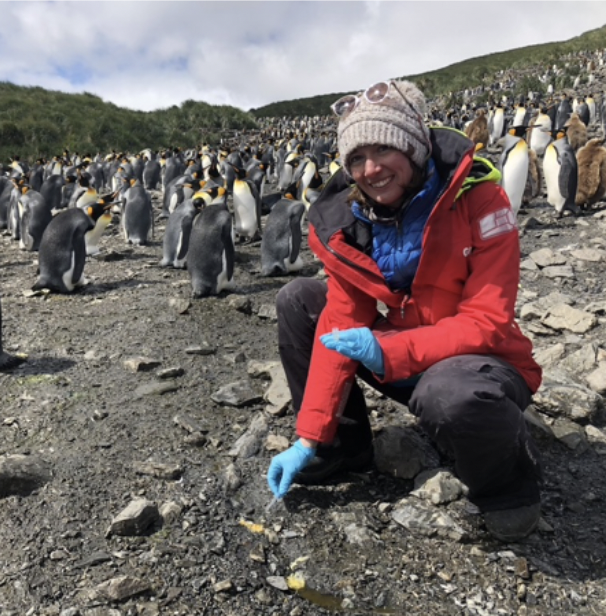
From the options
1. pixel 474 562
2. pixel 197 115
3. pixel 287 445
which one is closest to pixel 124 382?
pixel 287 445

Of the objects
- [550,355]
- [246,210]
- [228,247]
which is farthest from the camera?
[246,210]

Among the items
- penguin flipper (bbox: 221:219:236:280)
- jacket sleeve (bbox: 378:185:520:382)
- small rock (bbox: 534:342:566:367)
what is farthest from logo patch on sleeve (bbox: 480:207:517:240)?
penguin flipper (bbox: 221:219:236:280)

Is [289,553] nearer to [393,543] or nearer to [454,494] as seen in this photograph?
[393,543]

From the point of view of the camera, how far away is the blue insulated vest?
192 centimetres

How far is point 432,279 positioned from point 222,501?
1.05 metres

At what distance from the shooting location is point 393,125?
1.84 meters

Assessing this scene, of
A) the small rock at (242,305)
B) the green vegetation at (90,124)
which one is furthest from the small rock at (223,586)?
the green vegetation at (90,124)

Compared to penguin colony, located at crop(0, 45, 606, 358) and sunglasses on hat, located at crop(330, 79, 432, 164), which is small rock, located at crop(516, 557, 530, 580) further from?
penguin colony, located at crop(0, 45, 606, 358)

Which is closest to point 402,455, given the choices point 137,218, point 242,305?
point 242,305

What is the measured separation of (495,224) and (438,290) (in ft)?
0.84

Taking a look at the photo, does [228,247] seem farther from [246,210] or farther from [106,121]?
[106,121]

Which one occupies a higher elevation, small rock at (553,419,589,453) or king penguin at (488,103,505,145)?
king penguin at (488,103,505,145)

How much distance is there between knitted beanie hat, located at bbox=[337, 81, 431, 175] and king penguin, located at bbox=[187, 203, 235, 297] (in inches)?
146

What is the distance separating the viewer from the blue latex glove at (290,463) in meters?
2.01
